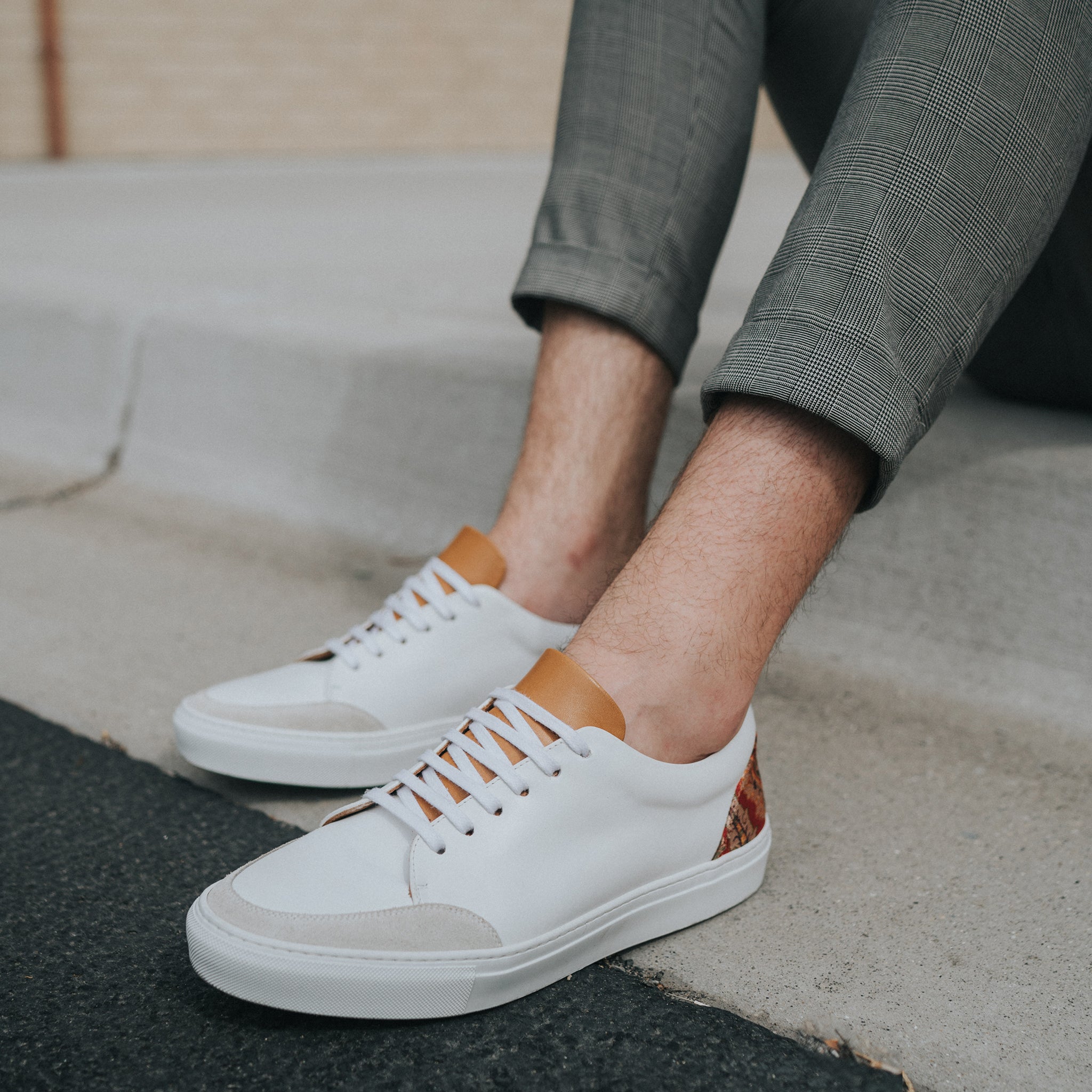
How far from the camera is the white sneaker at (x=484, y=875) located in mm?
604

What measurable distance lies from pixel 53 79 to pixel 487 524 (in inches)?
180

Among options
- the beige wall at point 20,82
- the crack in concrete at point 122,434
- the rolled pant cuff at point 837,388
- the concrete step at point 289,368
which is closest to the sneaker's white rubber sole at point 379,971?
the rolled pant cuff at point 837,388

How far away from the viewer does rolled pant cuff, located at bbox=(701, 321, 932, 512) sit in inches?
26.2

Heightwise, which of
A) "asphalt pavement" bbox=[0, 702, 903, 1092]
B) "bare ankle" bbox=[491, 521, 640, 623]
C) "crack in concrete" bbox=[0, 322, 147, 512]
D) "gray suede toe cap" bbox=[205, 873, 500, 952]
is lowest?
"crack in concrete" bbox=[0, 322, 147, 512]

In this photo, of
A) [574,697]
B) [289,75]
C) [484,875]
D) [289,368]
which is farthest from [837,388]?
[289,75]

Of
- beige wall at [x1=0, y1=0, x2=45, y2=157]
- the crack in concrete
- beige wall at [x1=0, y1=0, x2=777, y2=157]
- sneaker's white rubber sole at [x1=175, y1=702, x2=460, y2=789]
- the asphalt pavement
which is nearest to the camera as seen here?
the asphalt pavement

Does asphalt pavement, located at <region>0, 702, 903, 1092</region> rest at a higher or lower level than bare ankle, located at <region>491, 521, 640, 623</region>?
lower

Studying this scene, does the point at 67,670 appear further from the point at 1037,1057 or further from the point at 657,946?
the point at 1037,1057

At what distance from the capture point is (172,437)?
66.9 inches

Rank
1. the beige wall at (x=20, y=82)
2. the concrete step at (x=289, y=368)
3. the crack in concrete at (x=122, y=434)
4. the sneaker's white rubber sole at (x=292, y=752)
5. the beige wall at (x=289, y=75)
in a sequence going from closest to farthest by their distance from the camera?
the sneaker's white rubber sole at (x=292, y=752), the concrete step at (x=289, y=368), the crack in concrete at (x=122, y=434), the beige wall at (x=20, y=82), the beige wall at (x=289, y=75)

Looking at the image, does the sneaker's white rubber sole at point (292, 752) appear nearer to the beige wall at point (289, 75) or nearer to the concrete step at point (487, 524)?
the concrete step at point (487, 524)

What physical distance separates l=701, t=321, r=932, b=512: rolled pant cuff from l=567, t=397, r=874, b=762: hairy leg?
2cm

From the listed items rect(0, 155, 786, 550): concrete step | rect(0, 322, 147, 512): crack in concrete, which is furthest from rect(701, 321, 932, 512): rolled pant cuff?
rect(0, 322, 147, 512): crack in concrete

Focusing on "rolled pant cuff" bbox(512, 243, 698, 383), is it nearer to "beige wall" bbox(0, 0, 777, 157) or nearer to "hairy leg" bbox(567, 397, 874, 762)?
"hairy leg" bbox(567, 397, 874, 762)
